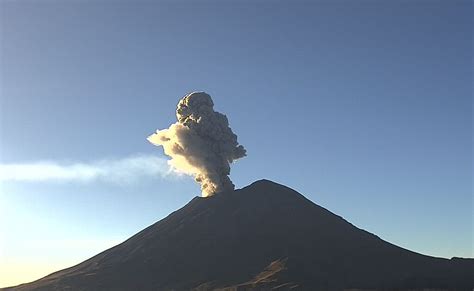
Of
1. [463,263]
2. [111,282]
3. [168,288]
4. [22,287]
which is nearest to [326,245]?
[463,263]

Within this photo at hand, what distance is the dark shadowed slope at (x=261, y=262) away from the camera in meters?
145

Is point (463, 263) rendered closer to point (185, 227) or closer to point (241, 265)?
point (241, 265)

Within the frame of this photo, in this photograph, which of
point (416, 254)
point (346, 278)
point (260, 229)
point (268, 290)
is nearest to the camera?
point (268, 290)

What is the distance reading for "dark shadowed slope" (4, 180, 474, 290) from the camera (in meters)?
145

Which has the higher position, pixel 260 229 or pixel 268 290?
pixel 260 229

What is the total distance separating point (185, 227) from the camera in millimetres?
199250

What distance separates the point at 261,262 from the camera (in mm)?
165875

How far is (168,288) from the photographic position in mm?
154125

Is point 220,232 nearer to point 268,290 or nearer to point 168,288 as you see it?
point 168,288

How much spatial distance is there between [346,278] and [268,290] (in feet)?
69.2

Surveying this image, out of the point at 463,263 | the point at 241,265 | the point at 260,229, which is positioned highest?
the point at 260,229

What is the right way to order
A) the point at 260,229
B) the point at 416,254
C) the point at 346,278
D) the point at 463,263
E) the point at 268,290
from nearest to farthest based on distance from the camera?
the point at 268,290, the point at 346,278, the point at 463,263, the point at 416,254, the point at 260,229

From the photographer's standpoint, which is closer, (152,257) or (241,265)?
(241,265)

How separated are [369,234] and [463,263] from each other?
36079mm
